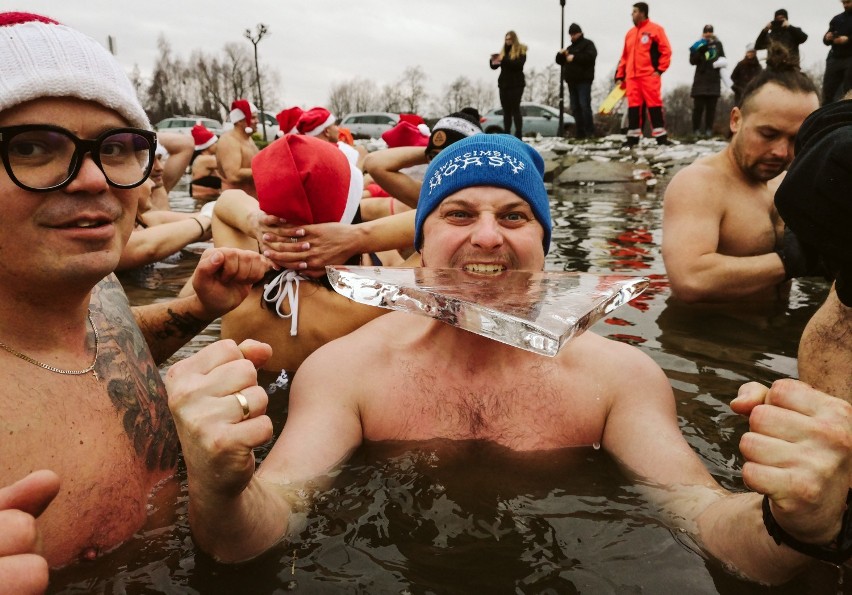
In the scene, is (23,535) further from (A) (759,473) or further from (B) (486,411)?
(B) (486,411)

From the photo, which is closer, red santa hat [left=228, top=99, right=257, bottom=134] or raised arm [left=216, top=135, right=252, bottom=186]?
raised arm [left=216, top=135, right=252, bottom=186]

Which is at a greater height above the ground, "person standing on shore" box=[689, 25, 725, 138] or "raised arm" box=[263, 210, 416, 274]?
"person standing on shore" box=[689, 25, 725, 138]

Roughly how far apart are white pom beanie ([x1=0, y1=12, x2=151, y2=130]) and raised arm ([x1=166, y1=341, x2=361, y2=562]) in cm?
73

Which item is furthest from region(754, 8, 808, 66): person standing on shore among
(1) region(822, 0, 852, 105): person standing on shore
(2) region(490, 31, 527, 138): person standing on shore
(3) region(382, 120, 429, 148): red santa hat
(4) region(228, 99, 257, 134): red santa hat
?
(4) region(228, 99, 257, 134): red santa hat

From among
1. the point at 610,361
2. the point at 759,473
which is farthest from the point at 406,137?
the point at 759,473

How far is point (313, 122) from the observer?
24.8 feet

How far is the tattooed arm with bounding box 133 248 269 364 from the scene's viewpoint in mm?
2303

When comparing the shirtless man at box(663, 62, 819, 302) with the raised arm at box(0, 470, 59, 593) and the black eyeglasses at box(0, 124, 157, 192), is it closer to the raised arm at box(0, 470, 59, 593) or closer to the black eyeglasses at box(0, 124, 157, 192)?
the black eyeglasses at box(0, 124, 157, 192)

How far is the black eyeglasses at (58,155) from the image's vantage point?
1484 millimetres

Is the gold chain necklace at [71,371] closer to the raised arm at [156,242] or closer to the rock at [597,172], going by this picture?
the raised arm at [156,242]

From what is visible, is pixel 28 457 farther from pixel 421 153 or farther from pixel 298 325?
pixel 421 153

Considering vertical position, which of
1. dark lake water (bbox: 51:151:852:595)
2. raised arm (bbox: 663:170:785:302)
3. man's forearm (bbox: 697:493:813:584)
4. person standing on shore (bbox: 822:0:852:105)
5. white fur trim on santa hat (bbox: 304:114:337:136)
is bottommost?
dark lake water (bbox: 51:151:852:595)

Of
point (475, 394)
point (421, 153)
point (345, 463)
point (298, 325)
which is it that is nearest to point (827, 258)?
point (475, 394)

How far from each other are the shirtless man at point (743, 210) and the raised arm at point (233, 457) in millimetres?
3031
